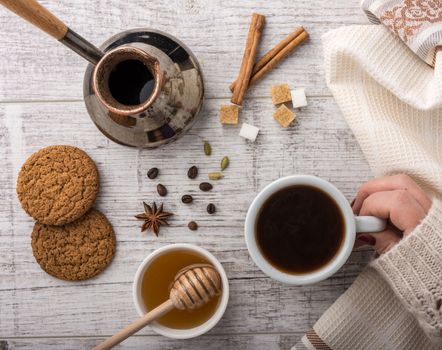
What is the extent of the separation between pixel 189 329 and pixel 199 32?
61 centimetres

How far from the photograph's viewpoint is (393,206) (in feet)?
3.00

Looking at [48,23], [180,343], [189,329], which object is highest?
[48,23]

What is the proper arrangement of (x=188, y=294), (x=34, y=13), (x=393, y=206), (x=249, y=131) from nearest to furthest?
(x=34, y=13), (x=393, y=206), (x=188, y=294), (x=249, y=131)

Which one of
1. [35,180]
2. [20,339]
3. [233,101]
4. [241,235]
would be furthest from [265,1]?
[20,339]

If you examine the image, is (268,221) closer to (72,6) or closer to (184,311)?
(184,311)

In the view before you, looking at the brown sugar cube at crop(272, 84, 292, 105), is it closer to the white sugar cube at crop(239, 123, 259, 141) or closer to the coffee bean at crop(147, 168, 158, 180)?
the white sugar cube at crop(239, 123, 259, 141)

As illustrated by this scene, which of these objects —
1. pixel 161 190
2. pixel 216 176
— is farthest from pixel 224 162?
pixel 161 190

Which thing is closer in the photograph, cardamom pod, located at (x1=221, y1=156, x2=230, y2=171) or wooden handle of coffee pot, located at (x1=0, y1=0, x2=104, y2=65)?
wooden handle of coffee pot, located at (x1=0, y1=0, x2=104, y2=65)

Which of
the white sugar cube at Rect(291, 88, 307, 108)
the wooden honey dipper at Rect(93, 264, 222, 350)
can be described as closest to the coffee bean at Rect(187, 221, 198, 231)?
the wooden honey dipper at Rect(93, 264, 222, 350)

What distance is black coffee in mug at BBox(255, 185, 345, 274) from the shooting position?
96cm

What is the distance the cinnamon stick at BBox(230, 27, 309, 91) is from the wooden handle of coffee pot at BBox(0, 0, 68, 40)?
1.33 ft

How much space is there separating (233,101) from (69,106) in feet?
1.15

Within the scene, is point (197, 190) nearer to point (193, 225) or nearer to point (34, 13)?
point (193, 225)

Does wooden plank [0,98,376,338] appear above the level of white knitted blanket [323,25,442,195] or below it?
below
